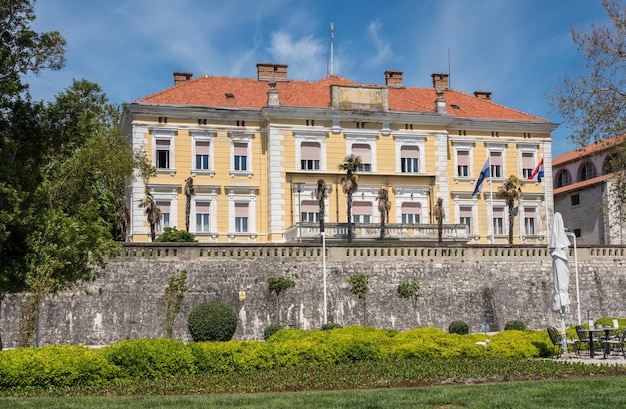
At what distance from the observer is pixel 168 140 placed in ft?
147

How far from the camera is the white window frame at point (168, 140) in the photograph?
145 feet

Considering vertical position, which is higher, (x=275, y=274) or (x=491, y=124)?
(x=491, y=124)

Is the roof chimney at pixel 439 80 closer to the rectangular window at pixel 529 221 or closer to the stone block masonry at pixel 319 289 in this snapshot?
Result: the rectangular window at pixel 529 221

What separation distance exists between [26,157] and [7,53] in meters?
2.70

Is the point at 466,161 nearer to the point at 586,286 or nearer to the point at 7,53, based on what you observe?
the point at 586,286

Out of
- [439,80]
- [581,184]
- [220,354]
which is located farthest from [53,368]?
[581,184]

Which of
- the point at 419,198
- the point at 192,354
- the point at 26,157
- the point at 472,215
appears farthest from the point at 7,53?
the point at 472,215

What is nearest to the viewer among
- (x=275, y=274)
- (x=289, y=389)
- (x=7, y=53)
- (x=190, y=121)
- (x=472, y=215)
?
(x=289, y=389)

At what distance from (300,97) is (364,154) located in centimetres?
505

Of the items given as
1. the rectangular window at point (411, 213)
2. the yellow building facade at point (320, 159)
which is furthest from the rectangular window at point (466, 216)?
the rectangular window at point (411, 213)

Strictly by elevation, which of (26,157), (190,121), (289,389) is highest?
(190,121)

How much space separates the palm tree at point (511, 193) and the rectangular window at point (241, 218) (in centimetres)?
1511

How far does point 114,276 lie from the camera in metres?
30.8

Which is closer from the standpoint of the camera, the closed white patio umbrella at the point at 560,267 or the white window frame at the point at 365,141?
the closed white patio umbrella at the point at 560,267
